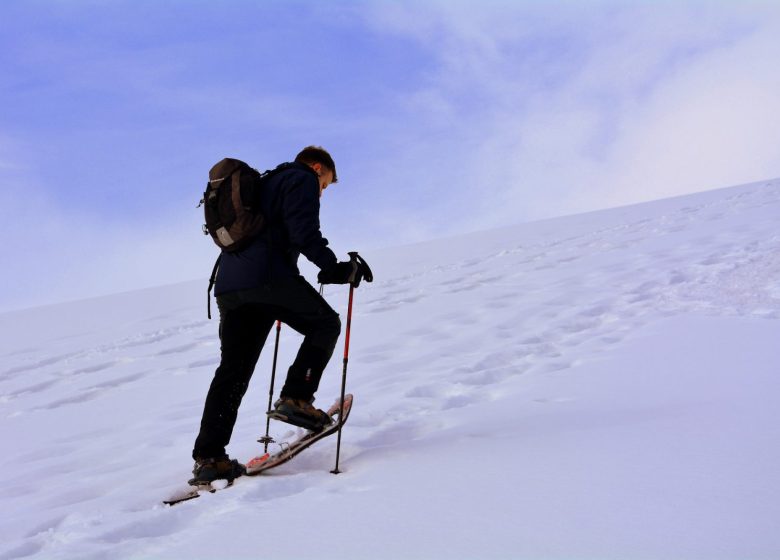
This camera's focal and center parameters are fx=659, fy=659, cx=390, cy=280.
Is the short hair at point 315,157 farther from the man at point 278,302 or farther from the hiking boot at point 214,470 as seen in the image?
the hiking boot at point 214,470

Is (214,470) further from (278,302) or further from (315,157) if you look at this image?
(315,157)

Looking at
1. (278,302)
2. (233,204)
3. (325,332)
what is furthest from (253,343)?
(233,204)

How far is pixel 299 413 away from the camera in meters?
4.21

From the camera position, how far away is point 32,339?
12.9 meters

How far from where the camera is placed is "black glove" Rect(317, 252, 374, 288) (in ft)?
13.5

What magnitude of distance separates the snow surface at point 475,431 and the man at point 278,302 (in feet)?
1.27

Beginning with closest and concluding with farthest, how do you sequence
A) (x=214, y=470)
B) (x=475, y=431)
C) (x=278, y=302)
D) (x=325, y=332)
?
(x=214, y=470) < (x=278, y=302) < (x=325, y=332) < (x=475, y=431)

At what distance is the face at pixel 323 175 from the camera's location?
430 cm

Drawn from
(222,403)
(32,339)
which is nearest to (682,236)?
(222,403)

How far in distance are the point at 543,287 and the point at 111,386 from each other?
20.5 feet

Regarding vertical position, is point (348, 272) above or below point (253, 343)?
above

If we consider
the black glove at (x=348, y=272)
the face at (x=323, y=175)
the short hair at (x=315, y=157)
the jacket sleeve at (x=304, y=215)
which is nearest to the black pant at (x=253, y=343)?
the black glove at (x=348, y=272)

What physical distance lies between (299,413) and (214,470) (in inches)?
24.3

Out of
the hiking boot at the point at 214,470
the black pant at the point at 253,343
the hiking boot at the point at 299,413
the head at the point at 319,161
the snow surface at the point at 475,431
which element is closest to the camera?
the snow surface at the point at 475,431
